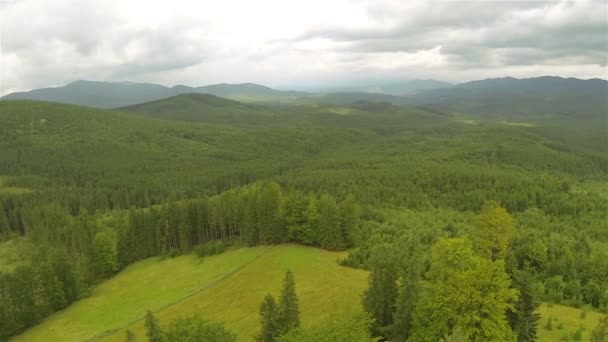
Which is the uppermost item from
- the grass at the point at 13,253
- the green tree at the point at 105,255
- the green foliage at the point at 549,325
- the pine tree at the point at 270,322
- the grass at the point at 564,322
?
the pine tree at the point at 270,322

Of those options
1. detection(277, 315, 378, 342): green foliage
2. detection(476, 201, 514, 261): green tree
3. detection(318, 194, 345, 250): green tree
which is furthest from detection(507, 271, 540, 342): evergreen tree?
detection(318, 194, 345, 250): green tree

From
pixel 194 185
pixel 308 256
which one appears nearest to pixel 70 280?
pixel 308 256

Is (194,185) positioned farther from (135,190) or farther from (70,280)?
(70,280)

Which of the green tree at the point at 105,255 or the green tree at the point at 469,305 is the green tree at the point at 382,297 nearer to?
the green tree at the point at 469,305

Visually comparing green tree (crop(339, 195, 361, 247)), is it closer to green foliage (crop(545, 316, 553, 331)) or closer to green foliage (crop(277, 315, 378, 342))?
green foliage (crop(545, 316, 553, 331))

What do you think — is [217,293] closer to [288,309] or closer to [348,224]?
[348,224]

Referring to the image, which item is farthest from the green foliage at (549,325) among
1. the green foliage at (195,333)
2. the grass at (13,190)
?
the grass at (13,190)

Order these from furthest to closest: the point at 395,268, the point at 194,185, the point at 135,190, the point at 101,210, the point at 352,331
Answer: the point at 194,185
the point at 135,190
the point at 101,210
the point at 395,268
the point at 352,331

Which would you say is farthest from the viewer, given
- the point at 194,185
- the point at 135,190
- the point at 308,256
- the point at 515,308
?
the point at 194,185

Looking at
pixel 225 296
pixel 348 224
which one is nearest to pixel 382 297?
pixel 225 296
